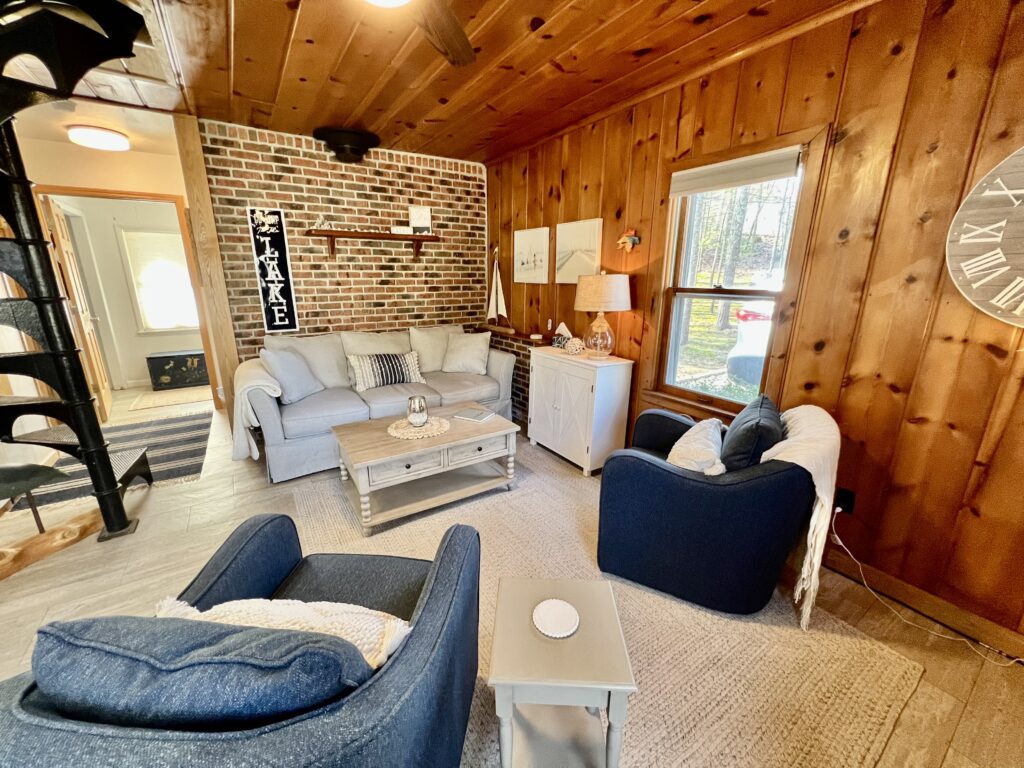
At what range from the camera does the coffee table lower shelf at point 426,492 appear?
7.70 ft

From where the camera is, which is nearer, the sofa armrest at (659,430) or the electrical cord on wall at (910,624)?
the electrical cord on wall at (910,624)

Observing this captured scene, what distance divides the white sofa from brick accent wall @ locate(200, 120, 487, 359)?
36 centimetres

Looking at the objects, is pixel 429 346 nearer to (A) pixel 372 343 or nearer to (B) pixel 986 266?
(A) pixel 372 343

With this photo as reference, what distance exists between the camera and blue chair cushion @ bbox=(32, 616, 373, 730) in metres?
0.54

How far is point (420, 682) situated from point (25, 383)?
14.1ft

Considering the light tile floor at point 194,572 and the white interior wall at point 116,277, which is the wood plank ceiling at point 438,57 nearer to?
A: the light tile floor at point 194,572

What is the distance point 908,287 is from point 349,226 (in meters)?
3.75

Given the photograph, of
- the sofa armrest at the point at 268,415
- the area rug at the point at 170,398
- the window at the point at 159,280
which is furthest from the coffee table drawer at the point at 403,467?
the window at the point at 159,280

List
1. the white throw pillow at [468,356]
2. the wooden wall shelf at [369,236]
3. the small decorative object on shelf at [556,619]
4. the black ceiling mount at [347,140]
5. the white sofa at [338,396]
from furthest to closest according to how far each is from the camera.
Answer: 1. the white throw pillow at [468,356]
2. the wooden wall shelf at [369,236]
3. the black ceiling mount at [347,140]
4. the white sofa at [338,396]
5. the small decorative object on shelf at [556,619]

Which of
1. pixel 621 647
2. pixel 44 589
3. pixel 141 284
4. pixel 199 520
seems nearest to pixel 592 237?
pixel 621 647

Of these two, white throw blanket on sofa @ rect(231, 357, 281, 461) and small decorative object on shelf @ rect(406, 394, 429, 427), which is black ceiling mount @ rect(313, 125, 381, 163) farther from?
small decorative object on shelf @ rect(406, 394, 429, 427)

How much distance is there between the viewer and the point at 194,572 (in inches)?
77.4

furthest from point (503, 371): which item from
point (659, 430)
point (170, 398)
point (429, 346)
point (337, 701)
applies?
point (170, 398)

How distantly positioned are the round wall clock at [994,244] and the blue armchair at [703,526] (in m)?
0.92
